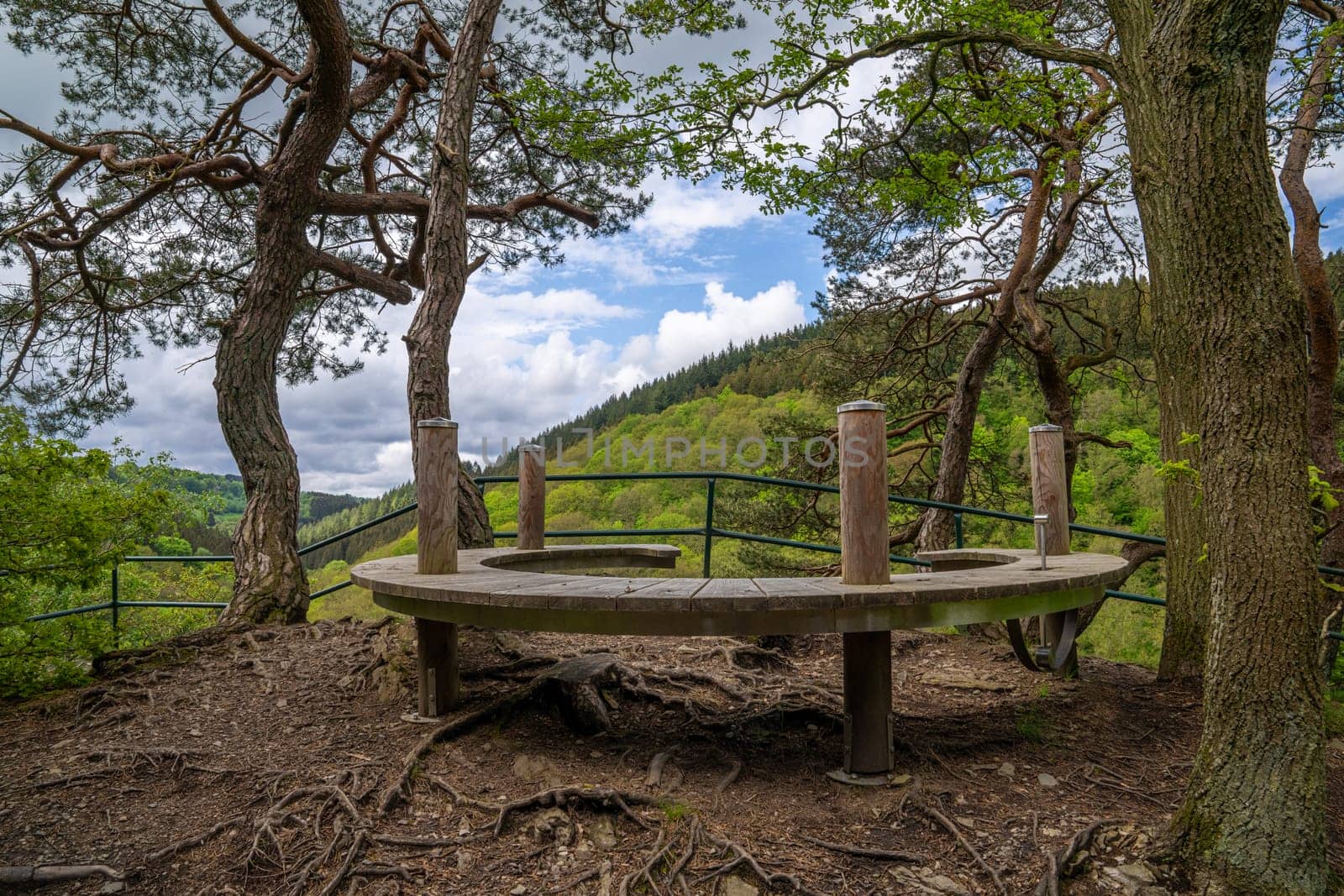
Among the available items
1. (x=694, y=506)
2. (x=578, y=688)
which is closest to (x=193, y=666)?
(x=578, y=688)

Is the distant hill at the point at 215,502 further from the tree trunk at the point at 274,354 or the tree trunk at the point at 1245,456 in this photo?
the tree trunk at the point at 1245,456

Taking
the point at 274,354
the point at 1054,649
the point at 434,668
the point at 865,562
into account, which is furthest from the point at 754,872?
the point at 274,354

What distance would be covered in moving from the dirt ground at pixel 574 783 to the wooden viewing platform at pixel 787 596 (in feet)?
1.11

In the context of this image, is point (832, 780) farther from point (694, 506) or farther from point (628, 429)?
point (628, 429)

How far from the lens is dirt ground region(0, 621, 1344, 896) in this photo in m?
2.33

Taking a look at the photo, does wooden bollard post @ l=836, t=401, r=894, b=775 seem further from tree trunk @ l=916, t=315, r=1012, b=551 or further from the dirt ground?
tree trunk @ l=916, t=315, r=1012, b=551

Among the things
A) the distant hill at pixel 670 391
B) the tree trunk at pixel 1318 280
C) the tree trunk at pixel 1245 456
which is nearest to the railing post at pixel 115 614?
the tree trunk at pixel 1245 456

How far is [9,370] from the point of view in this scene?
7.23m

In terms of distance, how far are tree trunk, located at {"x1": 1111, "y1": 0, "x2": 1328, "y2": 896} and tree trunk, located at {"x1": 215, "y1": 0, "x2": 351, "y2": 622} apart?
5.26 meters

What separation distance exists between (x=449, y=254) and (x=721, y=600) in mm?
4076

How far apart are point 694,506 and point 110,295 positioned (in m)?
13.9

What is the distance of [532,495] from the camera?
4699 millimetres

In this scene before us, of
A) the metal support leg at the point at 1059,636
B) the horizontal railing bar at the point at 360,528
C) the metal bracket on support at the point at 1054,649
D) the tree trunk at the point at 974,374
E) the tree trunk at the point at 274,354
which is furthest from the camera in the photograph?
the tree trunk at the point at 974,374

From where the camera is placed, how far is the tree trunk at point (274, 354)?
17.6ft
